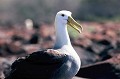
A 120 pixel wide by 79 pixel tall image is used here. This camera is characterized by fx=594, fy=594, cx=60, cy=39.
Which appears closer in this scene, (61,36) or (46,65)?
(46,65)

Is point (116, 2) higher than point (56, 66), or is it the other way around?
point (116, 2)

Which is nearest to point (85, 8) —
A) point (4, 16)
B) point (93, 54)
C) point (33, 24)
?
point (4, 16)

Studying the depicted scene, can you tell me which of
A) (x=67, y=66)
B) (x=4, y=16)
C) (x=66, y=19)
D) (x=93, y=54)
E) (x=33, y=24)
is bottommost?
(x=67, y=66)

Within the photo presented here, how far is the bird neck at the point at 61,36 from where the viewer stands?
327 inches

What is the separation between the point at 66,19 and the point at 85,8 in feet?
80.9

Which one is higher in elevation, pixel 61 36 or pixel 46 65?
pixel 61 36

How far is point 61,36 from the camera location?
8.39m

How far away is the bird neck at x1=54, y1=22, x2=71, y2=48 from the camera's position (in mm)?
8305

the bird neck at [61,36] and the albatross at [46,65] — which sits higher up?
the bird neck at [61,36]

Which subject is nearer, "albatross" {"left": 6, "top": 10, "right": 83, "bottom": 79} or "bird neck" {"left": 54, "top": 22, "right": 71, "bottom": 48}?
"albatross" {"left": 6, "top": 10, "right": 83, "bottom": 79}

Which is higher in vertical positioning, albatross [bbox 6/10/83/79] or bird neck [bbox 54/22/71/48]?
bird neck [bbox 54/22/71/48]

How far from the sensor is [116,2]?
33594mm

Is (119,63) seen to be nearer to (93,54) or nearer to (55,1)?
(93,54)

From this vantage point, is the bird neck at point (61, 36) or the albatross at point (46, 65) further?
the bird neck at point (61, 36)
